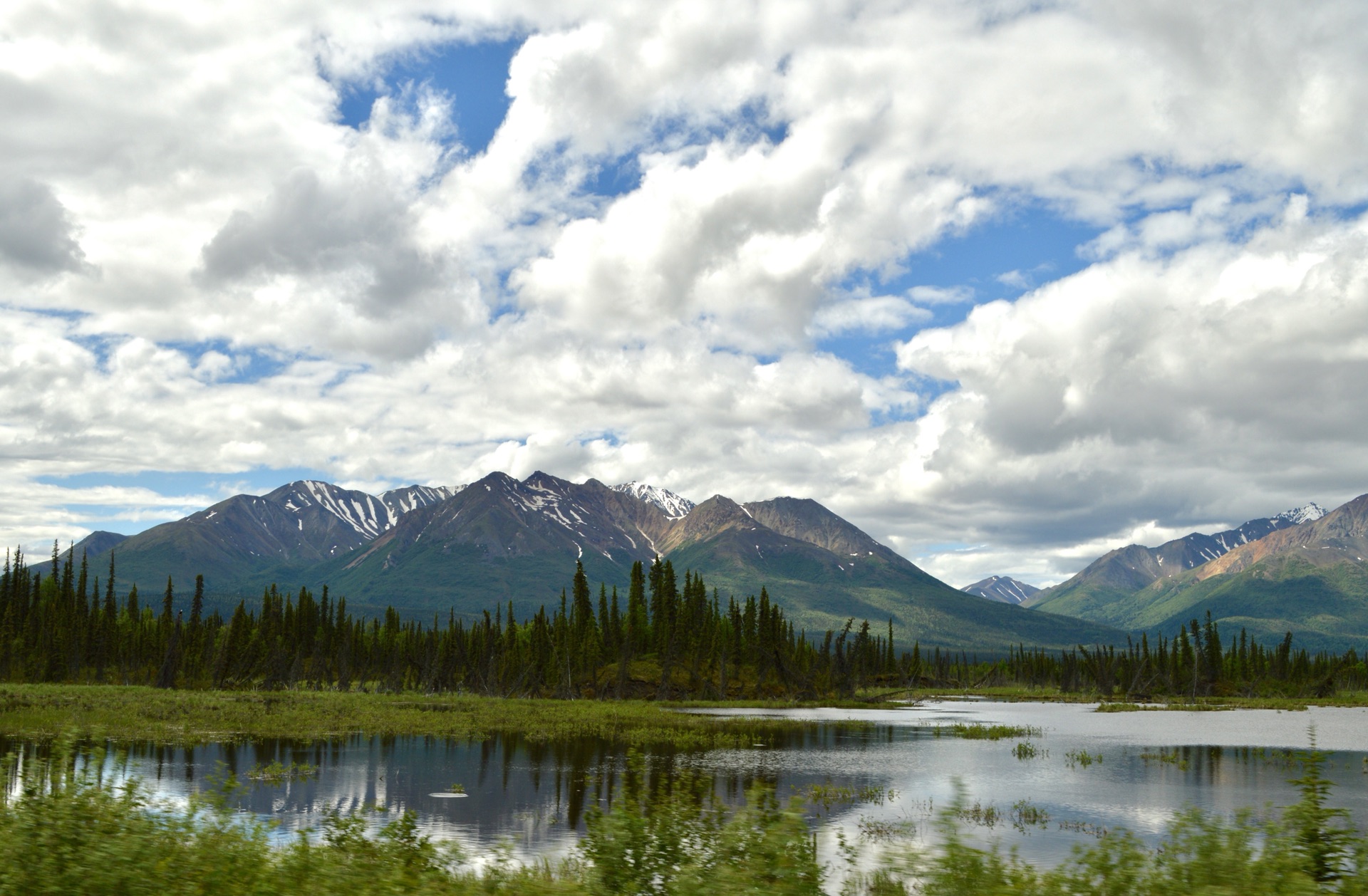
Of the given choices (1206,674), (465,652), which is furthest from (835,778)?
(1206,674)

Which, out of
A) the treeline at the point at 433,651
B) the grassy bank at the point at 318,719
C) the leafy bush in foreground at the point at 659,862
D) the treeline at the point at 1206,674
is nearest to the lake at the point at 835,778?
the leafy bush in foreground at the point at 659,862

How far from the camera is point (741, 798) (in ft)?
131

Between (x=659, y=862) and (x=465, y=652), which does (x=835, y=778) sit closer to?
(x=659, y=862)

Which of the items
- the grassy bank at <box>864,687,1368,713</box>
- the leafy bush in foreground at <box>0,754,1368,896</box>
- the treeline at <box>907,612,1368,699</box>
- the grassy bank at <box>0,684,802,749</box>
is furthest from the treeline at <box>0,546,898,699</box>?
the leafy bush in foreground at <box>0,754,1368,896</box>

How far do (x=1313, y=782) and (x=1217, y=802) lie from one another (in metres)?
29.7

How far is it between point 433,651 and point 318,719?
6568 cm

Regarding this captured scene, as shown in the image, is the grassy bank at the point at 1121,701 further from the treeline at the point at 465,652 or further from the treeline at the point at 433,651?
the treeline at the point at 433,651

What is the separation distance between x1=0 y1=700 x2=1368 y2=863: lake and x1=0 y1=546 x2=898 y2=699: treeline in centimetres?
5909

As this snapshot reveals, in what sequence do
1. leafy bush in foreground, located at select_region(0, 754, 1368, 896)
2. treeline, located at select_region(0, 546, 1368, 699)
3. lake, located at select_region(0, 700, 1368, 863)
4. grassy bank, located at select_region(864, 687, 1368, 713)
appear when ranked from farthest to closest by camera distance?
treeline, located at select_region(0, 546, 1368, 699), grassy bank, located at select_region(864, 687, 1368, 713), lake, located at select_region(0, 700, 1368, 863), leafy bush in foreground, located at select_region(0, 754, 1368, 896)

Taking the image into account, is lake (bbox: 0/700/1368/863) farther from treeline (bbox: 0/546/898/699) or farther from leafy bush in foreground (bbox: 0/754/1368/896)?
treeline (bbox: 0/546/898/699)

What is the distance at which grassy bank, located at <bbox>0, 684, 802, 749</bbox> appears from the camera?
213ft

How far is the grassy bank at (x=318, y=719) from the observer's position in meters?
64.9

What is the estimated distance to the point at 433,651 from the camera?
14162 cm

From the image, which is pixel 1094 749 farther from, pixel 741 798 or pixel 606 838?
pixel 606 838
